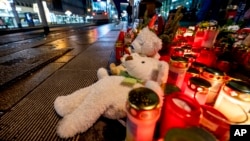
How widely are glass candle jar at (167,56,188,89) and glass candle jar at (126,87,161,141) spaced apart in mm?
312

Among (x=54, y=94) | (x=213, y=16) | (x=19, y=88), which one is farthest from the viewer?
(x=213, y=16)

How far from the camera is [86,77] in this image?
44.8 inches

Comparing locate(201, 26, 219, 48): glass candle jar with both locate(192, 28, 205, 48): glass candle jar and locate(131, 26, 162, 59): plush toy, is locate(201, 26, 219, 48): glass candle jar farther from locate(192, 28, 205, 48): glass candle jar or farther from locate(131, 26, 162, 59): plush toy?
locate(131, 26, 162, 59): plush toy

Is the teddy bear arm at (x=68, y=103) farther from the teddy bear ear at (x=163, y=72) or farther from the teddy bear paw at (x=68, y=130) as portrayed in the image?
the teddy bear ear at (x=163, y=72)

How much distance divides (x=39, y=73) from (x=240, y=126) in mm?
1437

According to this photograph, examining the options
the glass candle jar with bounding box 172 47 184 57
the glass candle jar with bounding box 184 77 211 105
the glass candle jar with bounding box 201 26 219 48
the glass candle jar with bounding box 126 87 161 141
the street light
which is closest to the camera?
the glass candle jar with bounding box 126 87 161 141

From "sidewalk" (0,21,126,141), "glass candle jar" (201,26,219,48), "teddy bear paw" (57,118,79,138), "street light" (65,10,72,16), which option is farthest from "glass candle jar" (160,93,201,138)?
"street light" (65,10,72,16)

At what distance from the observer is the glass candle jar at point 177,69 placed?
0.60 metres

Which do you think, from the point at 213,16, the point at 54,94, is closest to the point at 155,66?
the point at 54,94

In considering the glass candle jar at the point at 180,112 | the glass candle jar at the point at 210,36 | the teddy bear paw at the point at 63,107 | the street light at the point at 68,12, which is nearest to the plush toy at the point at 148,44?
the glass candle jar at the point at 180,112

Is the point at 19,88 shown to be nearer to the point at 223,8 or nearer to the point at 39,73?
the point at 39,73

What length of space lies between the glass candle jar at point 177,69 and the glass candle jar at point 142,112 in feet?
1.02

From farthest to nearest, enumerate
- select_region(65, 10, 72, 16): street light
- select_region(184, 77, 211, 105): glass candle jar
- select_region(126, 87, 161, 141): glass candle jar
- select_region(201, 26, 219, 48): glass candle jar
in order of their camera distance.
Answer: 1. select_region(65, 10, 72, 16): street light
2. select_region(201, 26, 219, 48): glass candle jar
3. select_region(184, 77, 211, 105): glass candle jar
4. select_region(126, 87, 161, 141): glass candle jar

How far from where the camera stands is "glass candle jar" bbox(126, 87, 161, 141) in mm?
320
